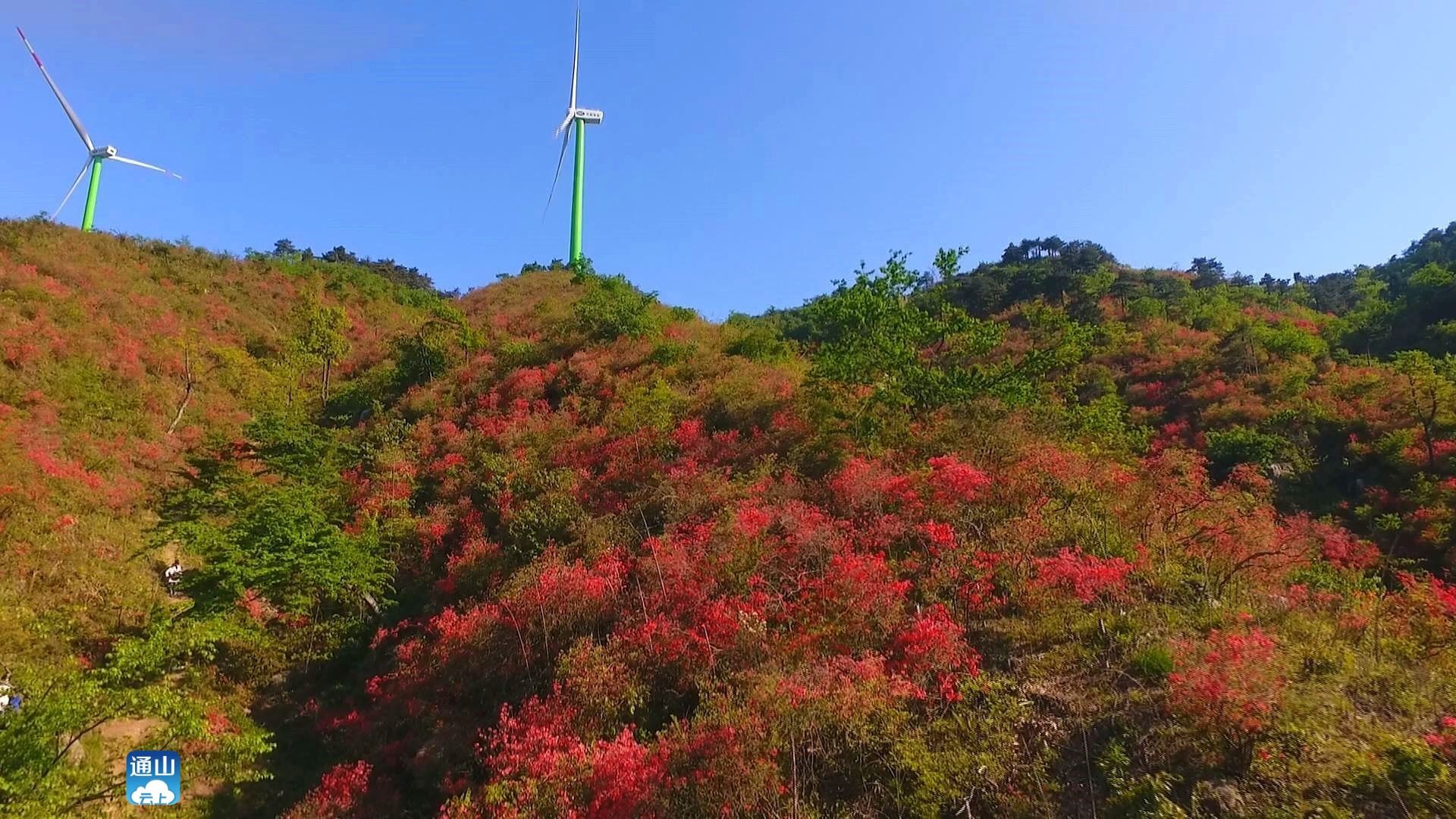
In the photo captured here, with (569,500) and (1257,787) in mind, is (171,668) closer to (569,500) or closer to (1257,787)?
(569,500)

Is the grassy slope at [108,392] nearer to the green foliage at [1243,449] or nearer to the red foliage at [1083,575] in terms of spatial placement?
the red foliage at [1083,575]

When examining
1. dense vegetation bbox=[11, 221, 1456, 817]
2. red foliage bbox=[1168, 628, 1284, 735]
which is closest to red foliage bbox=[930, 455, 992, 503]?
dense vegetation bbox=[11, 221, 1456, 817]

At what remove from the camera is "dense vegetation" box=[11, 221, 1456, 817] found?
7605mm

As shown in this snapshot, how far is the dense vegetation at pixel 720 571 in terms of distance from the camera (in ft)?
25.0

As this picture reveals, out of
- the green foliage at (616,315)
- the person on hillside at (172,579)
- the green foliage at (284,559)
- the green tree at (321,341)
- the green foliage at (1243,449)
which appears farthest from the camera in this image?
the green tree at (321,341)

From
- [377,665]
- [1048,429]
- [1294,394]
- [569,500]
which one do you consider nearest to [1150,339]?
[1294,394]

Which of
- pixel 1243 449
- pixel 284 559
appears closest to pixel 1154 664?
pixel 284 559

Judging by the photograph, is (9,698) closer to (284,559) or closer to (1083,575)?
(284,559)

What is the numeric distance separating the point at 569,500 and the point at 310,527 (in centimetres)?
589

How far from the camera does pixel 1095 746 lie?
751 cm

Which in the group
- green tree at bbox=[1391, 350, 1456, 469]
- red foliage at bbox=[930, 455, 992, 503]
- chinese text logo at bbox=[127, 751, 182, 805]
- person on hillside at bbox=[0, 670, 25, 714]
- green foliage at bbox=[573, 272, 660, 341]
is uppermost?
green foliage at bbox=[573, 272, 660, 341]

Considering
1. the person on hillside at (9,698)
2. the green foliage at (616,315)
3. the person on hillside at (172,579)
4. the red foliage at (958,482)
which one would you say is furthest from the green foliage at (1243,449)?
the person on hillside at (172,579)

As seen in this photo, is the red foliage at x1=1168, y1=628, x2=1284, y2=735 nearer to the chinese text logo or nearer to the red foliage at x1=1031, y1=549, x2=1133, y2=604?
the red foliage at x1=1031, y1=549, x2=1133, y2=604

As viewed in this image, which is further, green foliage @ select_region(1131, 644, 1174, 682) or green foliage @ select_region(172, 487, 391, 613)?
green foliage @ select_region(172, 487, 391, 613)
